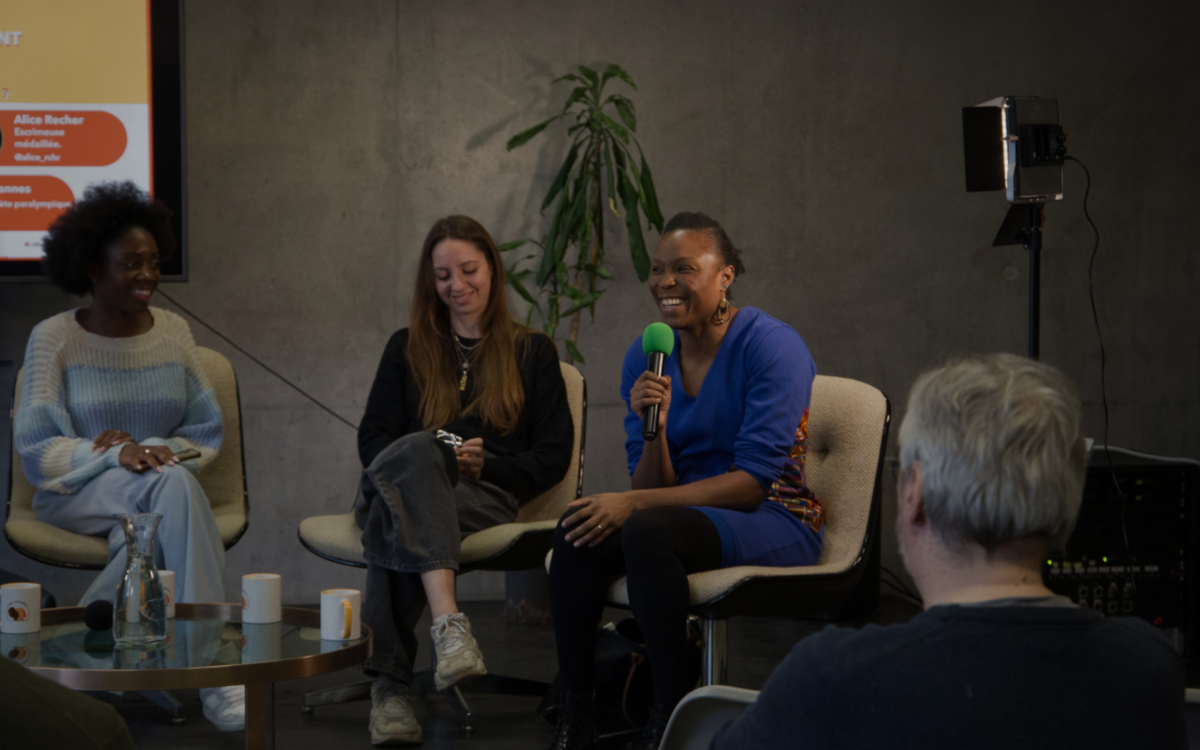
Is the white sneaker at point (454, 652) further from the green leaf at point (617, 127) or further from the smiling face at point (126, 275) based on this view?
the green leaf at point (617, 127)

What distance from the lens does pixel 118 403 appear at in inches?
117

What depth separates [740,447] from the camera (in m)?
2.32

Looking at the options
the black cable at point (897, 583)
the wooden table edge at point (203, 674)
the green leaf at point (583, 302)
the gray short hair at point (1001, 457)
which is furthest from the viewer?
the black cable at point (897, 583)

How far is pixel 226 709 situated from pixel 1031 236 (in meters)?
2.55

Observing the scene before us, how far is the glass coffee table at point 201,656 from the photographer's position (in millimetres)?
1684

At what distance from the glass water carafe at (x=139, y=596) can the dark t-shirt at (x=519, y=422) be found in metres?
0.94

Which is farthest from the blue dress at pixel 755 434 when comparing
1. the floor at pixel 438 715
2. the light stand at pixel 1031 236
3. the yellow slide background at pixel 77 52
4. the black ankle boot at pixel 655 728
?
the yellow slide background at pixel 77 52

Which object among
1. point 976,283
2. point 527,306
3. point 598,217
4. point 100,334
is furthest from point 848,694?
point 976,283

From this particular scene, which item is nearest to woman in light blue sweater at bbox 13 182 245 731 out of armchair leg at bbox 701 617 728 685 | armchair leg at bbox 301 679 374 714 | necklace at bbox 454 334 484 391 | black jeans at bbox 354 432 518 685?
armchair leg at bbox 301 679 374 714

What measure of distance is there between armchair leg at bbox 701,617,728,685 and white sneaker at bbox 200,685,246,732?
41.7 inches

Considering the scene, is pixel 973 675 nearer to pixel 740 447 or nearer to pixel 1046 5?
pixel 740 447

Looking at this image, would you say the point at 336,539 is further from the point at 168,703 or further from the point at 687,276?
the point at 687,276

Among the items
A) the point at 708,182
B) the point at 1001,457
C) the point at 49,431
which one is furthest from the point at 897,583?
the point at 1001,457

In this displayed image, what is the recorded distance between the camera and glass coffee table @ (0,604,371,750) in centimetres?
168
